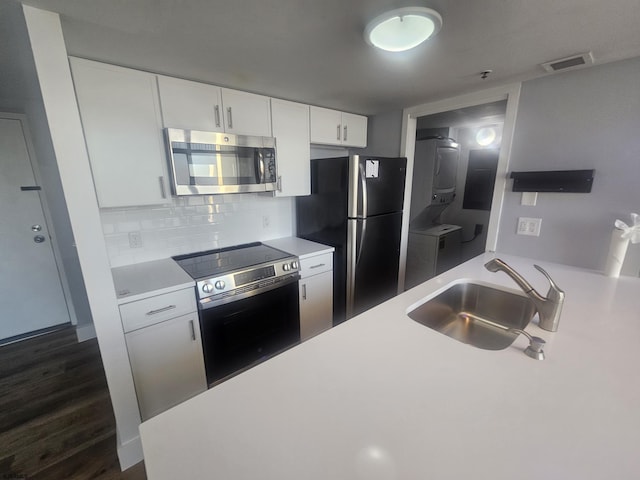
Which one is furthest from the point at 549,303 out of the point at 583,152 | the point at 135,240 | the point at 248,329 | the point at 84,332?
the point at 84,332

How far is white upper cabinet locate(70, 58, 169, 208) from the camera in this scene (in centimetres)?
138

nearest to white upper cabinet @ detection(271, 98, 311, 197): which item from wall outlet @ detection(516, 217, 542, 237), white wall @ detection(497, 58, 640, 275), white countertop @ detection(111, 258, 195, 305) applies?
white countertop @ detection(111, 258, 195, 305)

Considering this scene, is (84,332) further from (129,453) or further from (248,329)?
(248,329)

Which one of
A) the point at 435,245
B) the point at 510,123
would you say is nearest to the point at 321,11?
the point at 510,123

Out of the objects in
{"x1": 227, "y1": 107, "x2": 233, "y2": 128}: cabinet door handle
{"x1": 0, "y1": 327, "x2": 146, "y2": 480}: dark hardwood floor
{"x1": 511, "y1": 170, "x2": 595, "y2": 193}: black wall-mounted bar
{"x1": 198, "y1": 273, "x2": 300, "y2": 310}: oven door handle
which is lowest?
{"x1": 0, "y1": 327, "x2": 146, "y2": 480}: dark hardwood floor

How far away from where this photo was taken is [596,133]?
156 centimetres

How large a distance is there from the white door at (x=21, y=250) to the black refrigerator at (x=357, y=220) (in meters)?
2.49

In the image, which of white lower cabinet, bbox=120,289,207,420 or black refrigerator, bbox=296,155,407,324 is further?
black refrigerator, bbox=296,155,407,324

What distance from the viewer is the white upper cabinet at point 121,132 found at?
1385mm

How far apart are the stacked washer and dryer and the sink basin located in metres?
1.55

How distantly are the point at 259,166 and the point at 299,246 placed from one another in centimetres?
77

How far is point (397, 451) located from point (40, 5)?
1891 mm

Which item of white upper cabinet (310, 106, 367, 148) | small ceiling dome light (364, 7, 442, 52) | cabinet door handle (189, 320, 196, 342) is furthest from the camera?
white upper cabinet (310, 106, 367, 148)

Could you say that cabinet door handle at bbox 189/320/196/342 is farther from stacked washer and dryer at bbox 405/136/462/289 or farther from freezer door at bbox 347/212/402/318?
stacked washer and dryer at bbox 405/136/462/289
